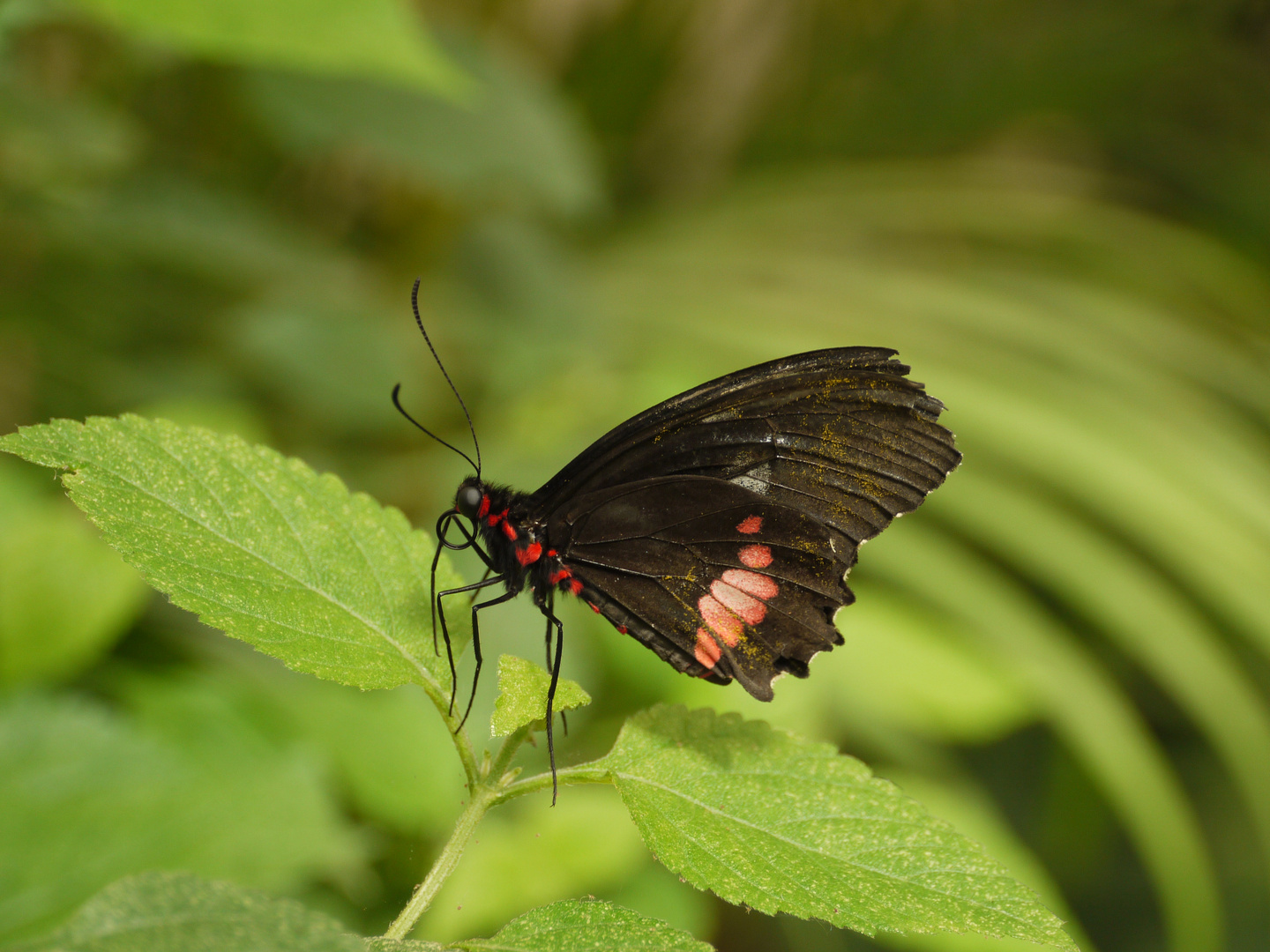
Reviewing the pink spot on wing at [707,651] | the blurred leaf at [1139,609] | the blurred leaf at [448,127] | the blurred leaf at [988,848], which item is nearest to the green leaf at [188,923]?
the pink spot on wing at [707,651]

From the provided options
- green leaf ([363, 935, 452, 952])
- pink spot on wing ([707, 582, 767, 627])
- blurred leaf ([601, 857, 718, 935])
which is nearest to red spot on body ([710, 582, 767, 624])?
pink spot on wing ([707, 582, 767, 627])

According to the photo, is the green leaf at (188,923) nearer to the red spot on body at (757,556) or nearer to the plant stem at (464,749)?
the plant stem at (464,749)

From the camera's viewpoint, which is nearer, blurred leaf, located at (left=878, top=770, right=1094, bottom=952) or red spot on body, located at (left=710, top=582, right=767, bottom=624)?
red spot on body, located at (left=710, top=582, right=767, bottom=624)

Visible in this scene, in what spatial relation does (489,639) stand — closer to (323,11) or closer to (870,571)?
(323,11)

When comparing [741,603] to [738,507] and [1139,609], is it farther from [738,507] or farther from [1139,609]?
[1139,609]

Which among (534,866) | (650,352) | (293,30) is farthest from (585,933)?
(650,352)

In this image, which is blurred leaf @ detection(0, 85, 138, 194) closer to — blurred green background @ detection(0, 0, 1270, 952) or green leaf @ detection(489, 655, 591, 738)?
blurred green background @ detection(0, 0, 1270, 952)
